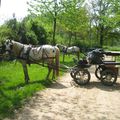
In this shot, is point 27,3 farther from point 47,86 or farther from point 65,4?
point 47,86

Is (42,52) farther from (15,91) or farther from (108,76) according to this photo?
(15,91)

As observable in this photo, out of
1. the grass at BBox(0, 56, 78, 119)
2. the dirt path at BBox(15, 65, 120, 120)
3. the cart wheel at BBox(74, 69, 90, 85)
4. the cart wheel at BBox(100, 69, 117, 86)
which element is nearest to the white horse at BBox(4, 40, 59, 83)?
the grass at BBox(0, 56, 78, 119)

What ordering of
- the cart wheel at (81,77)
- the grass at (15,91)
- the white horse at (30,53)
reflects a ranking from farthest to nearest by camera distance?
→ the cart wheel at (81,77) < the white horse at (30,53) < the grass at (15,91)

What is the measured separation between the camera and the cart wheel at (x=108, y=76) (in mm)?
13422

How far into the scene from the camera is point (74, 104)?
978cm

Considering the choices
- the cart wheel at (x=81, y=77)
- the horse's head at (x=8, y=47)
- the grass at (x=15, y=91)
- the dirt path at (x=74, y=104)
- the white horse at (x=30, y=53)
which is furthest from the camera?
the cart wheel at (x=81, y=77)

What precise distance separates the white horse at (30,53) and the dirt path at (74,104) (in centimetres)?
133

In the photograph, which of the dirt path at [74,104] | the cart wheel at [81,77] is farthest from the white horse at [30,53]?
the dirt path at [74,104]

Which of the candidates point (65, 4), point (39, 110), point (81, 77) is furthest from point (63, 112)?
point (65, 4)

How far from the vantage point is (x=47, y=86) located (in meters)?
12.8

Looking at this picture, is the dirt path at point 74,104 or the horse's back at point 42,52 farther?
the horse's back at point 42,52

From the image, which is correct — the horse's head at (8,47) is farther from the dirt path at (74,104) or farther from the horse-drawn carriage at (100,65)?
the horse-drawn carriage at (100,65)

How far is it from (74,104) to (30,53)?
14.3 feet

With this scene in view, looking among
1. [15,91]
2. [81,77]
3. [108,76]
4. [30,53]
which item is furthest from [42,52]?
[15,91]
